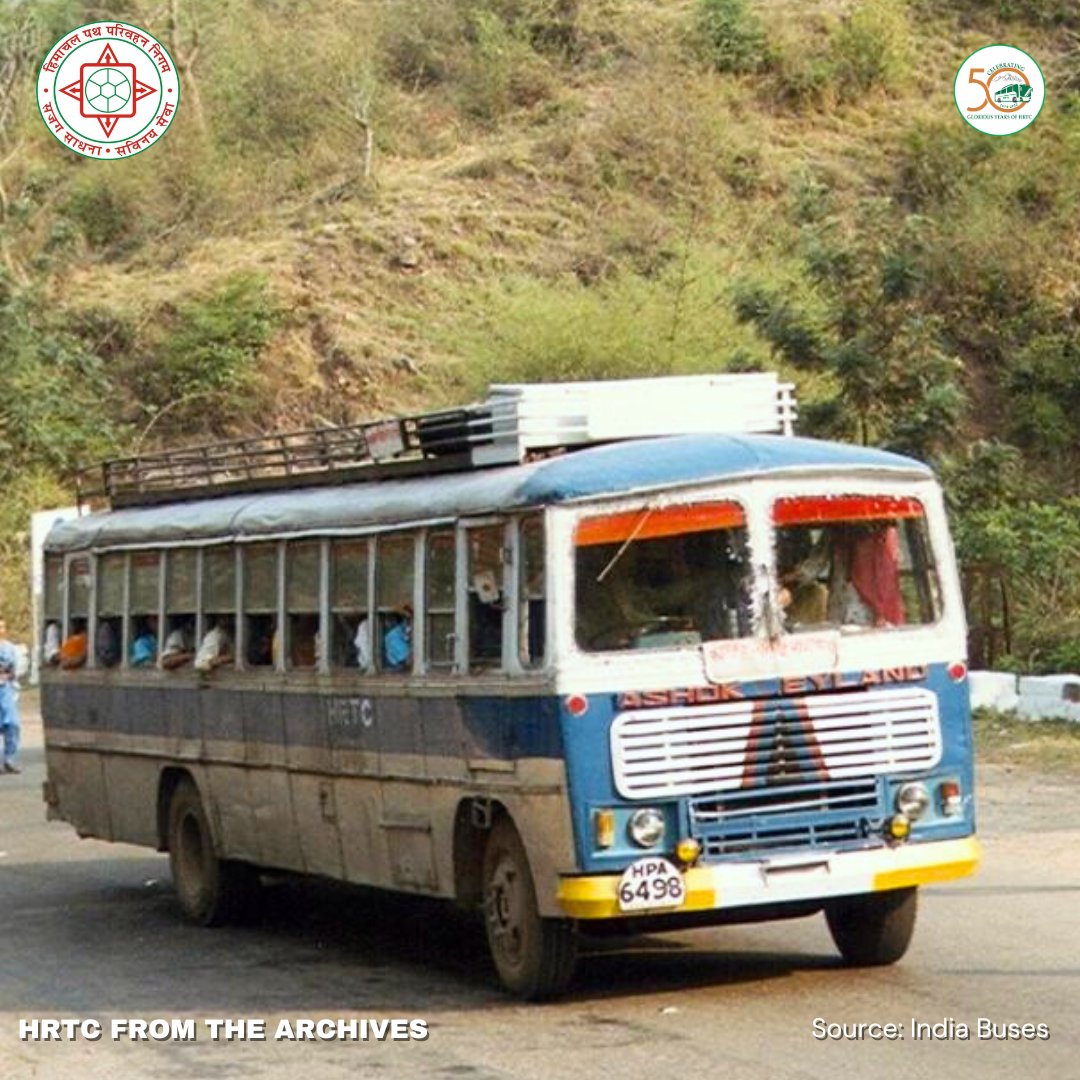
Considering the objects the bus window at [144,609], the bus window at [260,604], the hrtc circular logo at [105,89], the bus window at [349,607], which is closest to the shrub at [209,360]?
the hrtc circular logo at [105,89]

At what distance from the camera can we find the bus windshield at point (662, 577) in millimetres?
10656

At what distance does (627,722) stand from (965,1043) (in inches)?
76.5

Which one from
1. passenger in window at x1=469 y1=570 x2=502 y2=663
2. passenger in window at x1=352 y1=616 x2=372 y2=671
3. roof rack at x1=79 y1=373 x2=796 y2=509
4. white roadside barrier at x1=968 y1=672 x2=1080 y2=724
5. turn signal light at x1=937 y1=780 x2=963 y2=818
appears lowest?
white roadside barrier at x1=968 y1=672 x2=1080 y2=724

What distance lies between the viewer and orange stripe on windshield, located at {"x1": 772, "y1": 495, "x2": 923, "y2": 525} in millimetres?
10961

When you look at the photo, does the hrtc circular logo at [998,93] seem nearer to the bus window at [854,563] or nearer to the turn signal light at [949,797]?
the bus window at [854,563]

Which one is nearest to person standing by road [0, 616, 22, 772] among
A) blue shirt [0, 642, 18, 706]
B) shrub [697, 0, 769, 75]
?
blue shirt [0, 642, 18, 706]

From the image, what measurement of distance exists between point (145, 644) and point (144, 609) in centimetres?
21

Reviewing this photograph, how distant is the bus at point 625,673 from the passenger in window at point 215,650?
77cm

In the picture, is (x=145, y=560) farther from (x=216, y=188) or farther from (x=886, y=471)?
(x=216, y=188)

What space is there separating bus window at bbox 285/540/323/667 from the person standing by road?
11925 millimetres

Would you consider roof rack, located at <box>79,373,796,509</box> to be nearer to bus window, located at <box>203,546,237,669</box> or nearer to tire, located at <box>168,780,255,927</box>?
bus window, located at <box>203,546,237,669</box>

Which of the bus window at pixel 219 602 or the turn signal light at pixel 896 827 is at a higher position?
the bus window at pixel 219 602

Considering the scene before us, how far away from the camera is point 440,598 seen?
1159cm

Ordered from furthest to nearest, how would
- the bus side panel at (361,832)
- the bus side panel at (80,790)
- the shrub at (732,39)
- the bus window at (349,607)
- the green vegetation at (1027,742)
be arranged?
the shrub at (732,39), the green vegetation at (1027,742), the bus side panel at (80,790), the bus window at (349,607), the bus side panel at (361,832)
